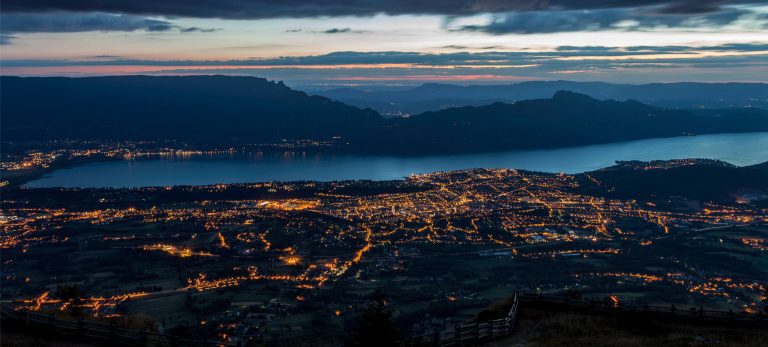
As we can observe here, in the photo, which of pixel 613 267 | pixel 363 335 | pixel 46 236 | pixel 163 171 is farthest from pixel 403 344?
pixel 163 171

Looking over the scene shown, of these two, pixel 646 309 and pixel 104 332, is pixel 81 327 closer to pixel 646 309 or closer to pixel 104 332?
pixel 104 332

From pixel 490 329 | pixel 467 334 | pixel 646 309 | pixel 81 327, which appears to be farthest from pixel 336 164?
pixel 81 327

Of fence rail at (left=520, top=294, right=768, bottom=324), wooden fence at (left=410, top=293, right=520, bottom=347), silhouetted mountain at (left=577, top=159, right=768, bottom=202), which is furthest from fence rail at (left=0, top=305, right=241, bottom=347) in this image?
silhouetted mountain at (left=577, top=159, right=768, bottom=202)

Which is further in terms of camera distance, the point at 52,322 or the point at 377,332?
the point at 52,322

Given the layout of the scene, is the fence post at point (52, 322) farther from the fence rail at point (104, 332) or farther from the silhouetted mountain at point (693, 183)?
the silhouetted mountain at point (693, 183)

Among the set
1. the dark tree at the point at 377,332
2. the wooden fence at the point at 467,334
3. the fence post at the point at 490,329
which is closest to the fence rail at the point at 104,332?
the dark tree at the point at 377,332
